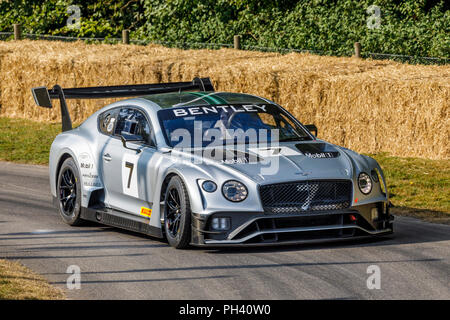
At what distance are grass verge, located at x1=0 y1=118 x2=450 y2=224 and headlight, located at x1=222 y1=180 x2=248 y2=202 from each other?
3.36m

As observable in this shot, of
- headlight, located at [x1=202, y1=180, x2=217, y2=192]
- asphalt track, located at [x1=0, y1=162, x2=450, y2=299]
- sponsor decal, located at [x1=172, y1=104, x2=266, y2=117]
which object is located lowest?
asphalt track, located at [x1=0, y1=162, x2=450, y2=299]

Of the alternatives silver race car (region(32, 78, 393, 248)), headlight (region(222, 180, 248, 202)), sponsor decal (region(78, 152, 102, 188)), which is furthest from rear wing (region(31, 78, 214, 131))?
headlight (region(222, 180, 248, 202))

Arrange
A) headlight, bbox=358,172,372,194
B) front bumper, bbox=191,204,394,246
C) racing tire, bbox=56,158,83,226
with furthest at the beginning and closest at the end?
racing tire, bbox=56,158,83,226 < headlight, bbox=358,172,372,194 < front bumper, bbox=191,204,394,246

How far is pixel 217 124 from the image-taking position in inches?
416

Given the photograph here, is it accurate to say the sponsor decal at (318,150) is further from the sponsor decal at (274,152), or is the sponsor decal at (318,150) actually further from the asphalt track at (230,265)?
the asphalt track at (230,265)

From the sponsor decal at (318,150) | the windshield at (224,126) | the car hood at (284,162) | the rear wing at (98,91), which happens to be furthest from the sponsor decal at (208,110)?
the rear wing at (98,91)

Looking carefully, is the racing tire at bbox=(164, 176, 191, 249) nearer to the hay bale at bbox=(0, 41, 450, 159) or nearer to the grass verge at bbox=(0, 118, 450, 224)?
the grass verge at bbox=(0, 118, 450, 224)

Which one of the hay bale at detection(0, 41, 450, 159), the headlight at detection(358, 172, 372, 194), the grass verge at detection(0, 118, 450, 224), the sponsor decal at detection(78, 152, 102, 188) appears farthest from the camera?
the hay bale at detection(0, 41, 450, 159)

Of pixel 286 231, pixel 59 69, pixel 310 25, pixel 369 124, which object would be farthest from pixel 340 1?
pixel 286 231

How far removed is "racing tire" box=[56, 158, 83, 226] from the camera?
11570 millimetres

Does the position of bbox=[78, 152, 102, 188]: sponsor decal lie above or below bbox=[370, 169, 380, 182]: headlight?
below

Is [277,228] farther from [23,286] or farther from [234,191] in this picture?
[23,286]

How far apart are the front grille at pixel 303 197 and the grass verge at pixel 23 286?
2.25m

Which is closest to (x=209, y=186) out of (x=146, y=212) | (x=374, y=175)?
(x=146, y=212)
